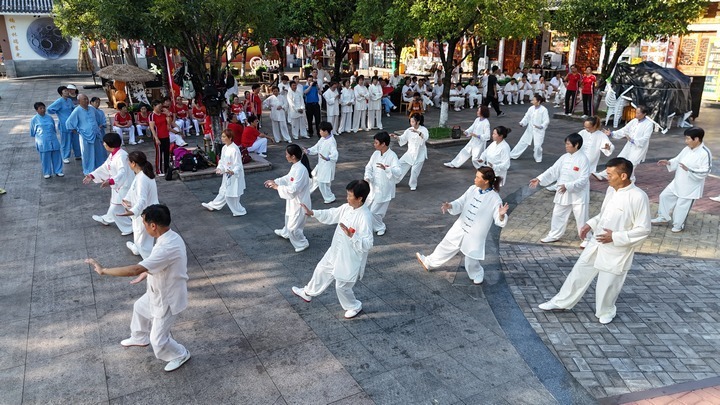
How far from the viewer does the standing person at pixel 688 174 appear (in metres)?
7.68

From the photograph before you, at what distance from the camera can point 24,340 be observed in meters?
5.12

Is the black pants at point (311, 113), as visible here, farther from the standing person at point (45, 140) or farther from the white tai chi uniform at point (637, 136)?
the white tai chi uniform at point (637, 136)

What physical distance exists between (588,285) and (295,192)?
3.86m

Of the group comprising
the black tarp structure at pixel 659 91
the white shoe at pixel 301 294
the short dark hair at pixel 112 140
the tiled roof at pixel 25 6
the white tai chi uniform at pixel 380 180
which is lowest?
the white shoe at pixel 301 294

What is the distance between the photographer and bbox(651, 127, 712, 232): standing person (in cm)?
768

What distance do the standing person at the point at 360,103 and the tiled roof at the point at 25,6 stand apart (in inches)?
996

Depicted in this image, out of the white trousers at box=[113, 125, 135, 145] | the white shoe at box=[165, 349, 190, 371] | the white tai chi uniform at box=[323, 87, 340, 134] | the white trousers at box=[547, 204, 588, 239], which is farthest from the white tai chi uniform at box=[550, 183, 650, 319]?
the white trousers at box=[113, 125, 135, 145]

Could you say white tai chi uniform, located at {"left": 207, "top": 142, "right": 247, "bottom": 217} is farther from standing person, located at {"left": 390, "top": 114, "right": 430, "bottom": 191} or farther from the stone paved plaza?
standing person, located at {"left": 390, "top": 114, "right": 430, "bottom": 191}

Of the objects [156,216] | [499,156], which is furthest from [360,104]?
[156,216]

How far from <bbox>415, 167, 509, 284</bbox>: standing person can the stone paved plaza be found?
1.04 feet

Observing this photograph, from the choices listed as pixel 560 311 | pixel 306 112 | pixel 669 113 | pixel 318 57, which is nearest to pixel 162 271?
pixel 560 311

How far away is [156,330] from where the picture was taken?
4.48m

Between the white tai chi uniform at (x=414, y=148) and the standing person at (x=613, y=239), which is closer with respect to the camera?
the standing person at (x=613, y=239)

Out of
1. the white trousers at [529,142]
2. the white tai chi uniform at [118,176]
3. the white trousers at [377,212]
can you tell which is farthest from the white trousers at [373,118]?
the white tai chi uniform at [118,176]
